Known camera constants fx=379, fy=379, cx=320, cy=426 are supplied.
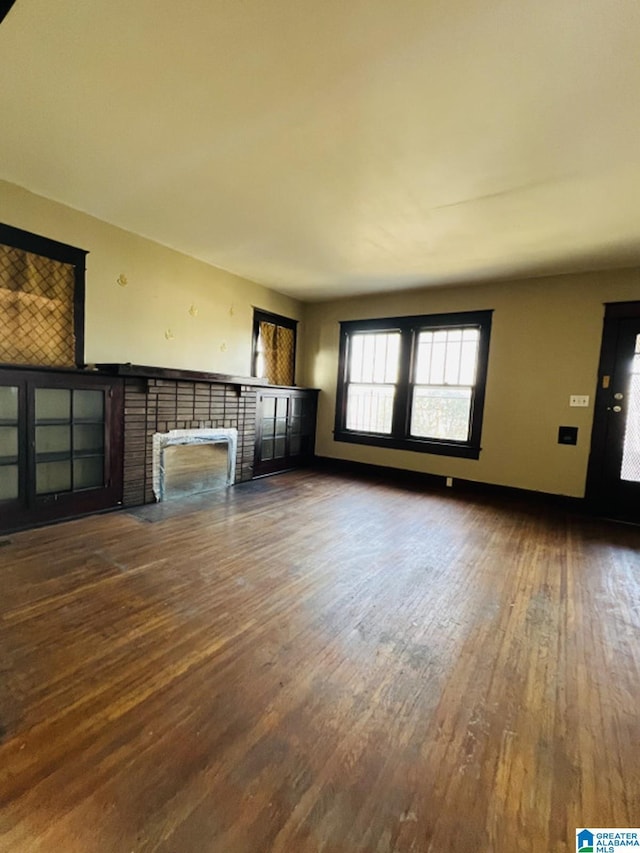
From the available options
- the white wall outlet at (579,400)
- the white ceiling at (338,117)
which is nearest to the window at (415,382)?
the white wall outlet at (579,400)

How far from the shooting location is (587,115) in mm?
1991

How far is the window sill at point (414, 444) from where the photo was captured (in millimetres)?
5160

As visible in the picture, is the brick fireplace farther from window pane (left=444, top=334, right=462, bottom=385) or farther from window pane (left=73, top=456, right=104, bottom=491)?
window pane (left=444, top=334, right=462, bottom=385)

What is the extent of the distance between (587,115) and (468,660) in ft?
9.29

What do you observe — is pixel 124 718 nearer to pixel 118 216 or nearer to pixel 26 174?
pixel 26 174

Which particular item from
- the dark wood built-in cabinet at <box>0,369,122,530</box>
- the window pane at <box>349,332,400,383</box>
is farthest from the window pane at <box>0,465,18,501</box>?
the window pane at <box>349,332,400,383</box>

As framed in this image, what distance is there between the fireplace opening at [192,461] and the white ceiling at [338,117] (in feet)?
7.11

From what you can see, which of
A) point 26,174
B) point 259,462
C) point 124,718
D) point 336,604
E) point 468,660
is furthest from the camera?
point 259,462

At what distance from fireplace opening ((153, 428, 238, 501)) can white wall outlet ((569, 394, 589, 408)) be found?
4.08 m

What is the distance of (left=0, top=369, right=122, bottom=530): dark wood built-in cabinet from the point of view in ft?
9.64

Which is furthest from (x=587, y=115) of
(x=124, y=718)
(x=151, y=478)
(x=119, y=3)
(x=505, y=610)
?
(x=151, y=478)

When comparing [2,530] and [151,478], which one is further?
[151,478]

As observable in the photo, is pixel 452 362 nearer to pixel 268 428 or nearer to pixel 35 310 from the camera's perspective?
pixel 268 428

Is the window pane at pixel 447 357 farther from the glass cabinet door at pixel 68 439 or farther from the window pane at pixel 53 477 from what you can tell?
Result: the window pane at pixel 53 477
